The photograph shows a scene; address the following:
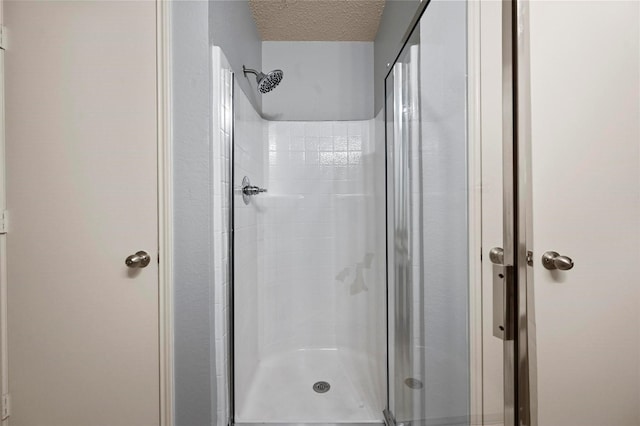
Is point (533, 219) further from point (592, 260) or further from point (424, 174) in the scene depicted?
point (424, 174)

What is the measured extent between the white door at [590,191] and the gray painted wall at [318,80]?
1.30m

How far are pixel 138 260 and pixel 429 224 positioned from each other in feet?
2.87

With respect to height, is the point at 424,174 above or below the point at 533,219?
above

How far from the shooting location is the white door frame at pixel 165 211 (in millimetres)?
1014

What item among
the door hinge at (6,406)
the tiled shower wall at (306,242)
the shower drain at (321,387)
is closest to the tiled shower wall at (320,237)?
the tiled shower wall at (306,242)

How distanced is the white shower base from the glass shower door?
184 mm

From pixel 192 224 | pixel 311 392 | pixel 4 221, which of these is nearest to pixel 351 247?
pixel 311 392

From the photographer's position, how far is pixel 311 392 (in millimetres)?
1420

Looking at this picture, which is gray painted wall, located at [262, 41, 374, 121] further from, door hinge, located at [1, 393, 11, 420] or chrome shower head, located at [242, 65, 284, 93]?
door hinge, located at [1, 393, 11, 420]

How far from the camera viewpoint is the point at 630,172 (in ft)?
0.90

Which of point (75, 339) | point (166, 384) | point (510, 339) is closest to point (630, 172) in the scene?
point (510, 339)

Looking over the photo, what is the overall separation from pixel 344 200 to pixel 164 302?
0.98m

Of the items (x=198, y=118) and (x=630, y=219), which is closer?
(x=630, y=219)

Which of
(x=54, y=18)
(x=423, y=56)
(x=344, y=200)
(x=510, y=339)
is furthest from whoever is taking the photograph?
(x=344, y=200)
